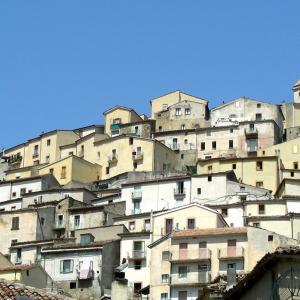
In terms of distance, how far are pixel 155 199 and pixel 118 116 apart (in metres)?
36.5

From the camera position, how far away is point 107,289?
241 ft

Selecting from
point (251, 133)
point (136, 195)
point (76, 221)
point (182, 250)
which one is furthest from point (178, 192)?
point (251, 133)

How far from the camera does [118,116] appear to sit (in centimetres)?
12175

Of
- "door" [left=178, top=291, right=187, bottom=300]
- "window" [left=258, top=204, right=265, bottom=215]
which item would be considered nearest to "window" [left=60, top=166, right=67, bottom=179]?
"window" [left=258, top=204, right=265, bottom=215]

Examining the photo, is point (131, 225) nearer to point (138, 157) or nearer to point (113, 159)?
point (138, 157)

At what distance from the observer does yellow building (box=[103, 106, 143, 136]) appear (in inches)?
4751

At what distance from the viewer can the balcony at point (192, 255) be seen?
6812cm

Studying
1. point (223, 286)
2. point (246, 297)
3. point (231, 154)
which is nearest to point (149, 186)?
point (231, 154)

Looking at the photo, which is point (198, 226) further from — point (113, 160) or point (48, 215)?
point (113, 160)

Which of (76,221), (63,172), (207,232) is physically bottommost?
(207,232)

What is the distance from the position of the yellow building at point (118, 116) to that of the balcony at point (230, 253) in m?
53.3

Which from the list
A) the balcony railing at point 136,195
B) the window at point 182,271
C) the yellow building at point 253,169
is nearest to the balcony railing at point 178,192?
the balcony railing at point 136,195

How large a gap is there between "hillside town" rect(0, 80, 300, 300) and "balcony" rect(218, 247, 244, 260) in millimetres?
90

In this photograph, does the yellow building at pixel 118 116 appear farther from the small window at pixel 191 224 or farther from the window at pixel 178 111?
the small window at pixel 191 224
